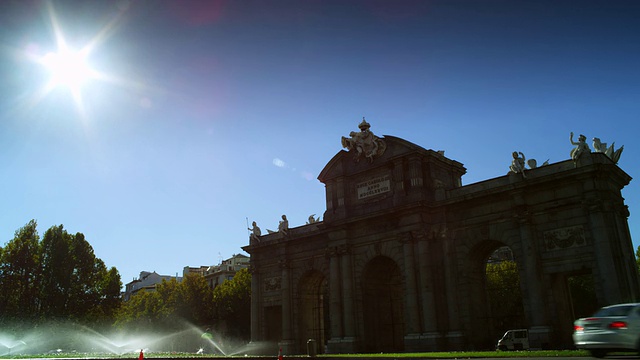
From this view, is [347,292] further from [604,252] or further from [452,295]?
[604,252]

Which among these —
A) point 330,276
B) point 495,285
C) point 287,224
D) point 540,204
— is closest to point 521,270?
point 540,204

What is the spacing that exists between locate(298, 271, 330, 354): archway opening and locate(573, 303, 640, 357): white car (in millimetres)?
27592

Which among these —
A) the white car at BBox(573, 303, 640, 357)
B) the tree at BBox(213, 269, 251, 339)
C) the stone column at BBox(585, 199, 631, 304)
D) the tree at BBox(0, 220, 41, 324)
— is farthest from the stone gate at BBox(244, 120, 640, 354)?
the tree at BBox(0, 220, 41, 324)

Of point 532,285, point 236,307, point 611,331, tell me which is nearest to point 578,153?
point 532,285

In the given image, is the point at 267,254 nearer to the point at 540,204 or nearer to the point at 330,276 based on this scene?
the point at 330,276

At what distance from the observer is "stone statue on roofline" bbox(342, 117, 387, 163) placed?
3881 centimetres

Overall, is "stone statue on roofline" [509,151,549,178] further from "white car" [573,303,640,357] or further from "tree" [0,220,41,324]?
"tree" [0,220,41,324]

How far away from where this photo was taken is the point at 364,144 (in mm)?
39562

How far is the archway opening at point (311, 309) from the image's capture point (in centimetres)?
4288

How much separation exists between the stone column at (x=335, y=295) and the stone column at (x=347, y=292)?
1.32 feet

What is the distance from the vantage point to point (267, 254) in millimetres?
46594

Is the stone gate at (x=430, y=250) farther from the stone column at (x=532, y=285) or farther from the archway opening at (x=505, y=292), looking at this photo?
the archway opening at (x=505, y=292)

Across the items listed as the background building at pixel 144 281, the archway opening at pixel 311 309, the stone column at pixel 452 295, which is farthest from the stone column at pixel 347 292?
the background building at pixel 144 281

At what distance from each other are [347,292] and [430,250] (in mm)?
7235
